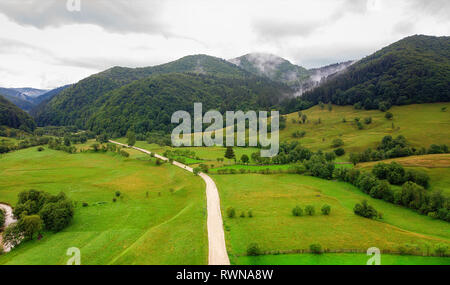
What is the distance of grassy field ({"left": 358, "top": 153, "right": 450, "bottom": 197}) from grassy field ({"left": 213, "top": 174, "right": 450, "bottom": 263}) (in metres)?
20.7

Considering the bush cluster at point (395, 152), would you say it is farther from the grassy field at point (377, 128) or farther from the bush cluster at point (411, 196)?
the bush cluster at point (411, 196)

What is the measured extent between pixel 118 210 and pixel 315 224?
56.5 metres

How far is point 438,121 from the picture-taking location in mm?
145500

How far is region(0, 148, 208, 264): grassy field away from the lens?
41719 millimetres

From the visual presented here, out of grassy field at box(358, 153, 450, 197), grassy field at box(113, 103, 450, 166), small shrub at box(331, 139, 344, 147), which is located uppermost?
grassy field at box(113, 103, 450, 166)

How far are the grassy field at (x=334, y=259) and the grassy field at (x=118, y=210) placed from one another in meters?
10.3

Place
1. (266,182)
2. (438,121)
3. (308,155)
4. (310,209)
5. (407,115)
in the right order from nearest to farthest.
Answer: (310,209) < (266,182) < (308,155) < (438,121) < (407,115)

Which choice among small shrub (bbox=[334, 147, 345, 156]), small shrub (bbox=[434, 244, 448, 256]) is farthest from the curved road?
small shrub (bbox=[334, 147, 345, 156])

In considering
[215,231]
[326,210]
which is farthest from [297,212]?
[215,231]

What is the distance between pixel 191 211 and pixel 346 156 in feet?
330

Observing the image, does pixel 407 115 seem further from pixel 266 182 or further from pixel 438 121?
pixel 266 182

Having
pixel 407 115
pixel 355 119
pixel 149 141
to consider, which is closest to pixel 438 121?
pixel 407 115

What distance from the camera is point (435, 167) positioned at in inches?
3147

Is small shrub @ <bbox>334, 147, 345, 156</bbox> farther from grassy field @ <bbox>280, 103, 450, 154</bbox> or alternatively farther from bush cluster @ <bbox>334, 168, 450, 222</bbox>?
bush cluster @ <bbox>334, 168, 450, 222</bbox>
